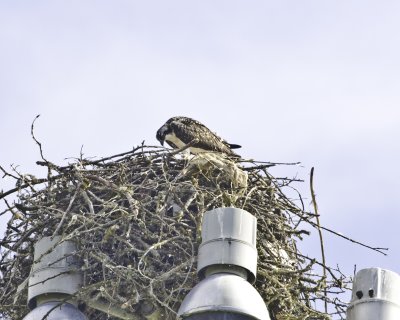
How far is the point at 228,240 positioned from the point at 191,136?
5.86 meters

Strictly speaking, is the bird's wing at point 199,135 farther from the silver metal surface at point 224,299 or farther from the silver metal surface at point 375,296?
the silver metal surface at point 224,299

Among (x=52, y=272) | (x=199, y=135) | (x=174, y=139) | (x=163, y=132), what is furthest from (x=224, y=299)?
(x=163, y=132)

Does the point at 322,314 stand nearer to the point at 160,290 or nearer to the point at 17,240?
the point at 160,290

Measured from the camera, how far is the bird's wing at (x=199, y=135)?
12.4m

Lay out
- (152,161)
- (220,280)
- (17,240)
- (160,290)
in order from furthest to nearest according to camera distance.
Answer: (152,161) → (17,240) → (160,290) → (220,280)

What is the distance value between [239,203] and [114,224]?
1.42m

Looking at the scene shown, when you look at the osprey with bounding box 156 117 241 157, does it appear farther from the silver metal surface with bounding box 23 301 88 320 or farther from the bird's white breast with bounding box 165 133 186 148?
the silver metal surface with bounding box 23 301 88 320

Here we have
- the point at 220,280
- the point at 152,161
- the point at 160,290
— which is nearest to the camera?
the point at 220,280

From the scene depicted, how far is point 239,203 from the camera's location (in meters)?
10.5

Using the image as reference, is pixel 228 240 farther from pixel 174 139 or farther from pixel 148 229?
pixel 174 139

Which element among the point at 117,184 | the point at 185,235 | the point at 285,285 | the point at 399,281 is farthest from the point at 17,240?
the point at 399,281

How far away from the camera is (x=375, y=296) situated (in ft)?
A: 22.3

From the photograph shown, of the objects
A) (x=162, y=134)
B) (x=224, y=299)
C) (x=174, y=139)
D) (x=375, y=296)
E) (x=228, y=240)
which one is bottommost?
(x=224, y=299)

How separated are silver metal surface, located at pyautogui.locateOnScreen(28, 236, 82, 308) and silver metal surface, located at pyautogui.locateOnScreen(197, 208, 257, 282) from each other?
1357 mm
